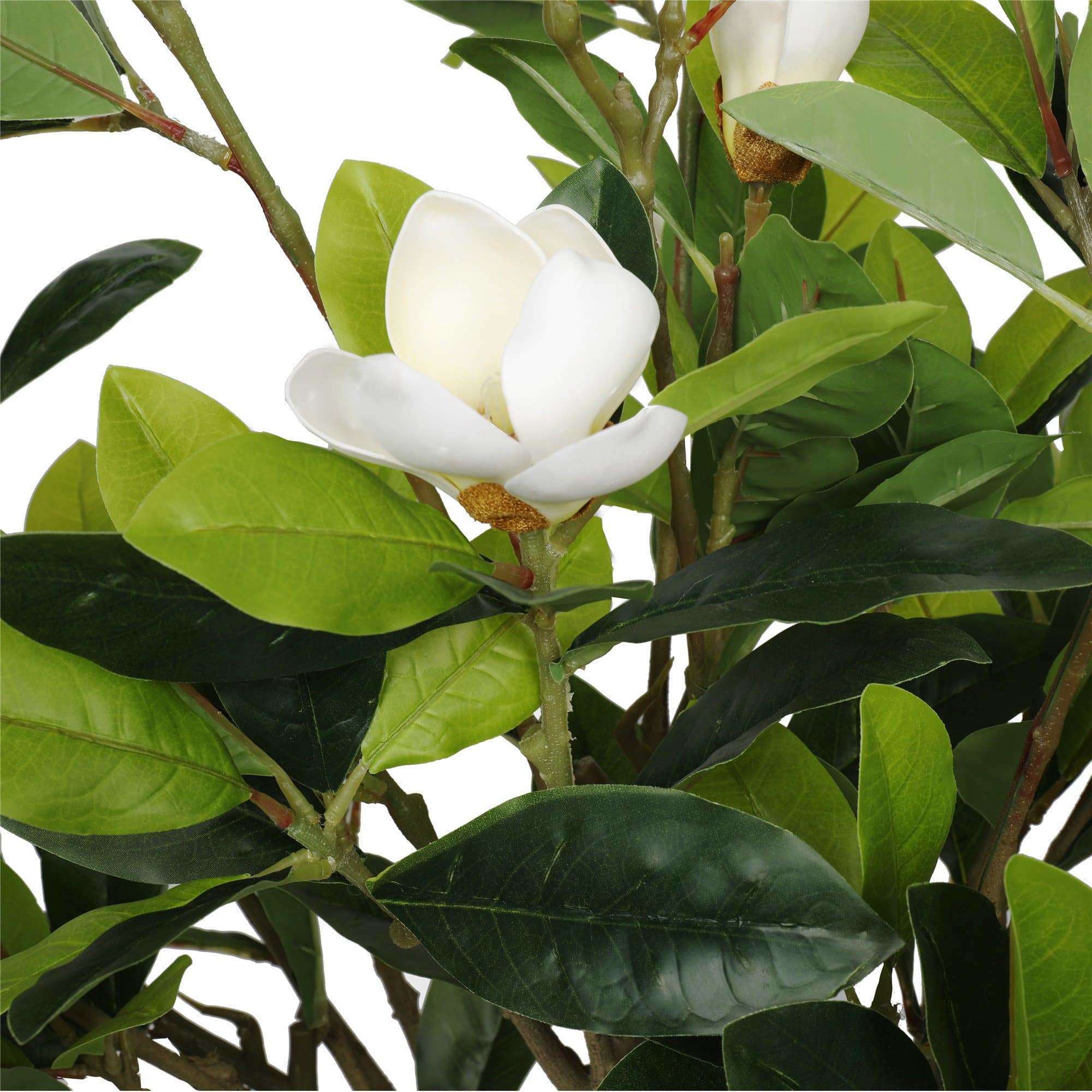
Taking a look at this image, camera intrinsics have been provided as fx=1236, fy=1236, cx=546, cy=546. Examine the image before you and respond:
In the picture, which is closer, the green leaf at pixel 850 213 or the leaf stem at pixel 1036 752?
the leaf stem at pixel 1036 752

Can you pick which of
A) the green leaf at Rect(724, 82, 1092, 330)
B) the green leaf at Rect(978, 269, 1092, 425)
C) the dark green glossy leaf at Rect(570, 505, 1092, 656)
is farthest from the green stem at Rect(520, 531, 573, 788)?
the green leaf at Rect(978, 269, 1092, 425)

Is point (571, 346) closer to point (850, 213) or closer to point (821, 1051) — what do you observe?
point (821, 1051)

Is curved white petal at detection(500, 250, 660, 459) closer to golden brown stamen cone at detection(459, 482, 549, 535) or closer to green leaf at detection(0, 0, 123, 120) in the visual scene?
golden brown stamen cone at detection(459, 482, 549, 535)

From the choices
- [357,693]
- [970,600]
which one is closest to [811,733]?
[970,600]

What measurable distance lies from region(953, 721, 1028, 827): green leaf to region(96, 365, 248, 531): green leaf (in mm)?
265

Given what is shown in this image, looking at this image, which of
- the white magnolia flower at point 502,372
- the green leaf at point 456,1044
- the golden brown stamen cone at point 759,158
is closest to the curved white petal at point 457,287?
the white magnolia flower at point 502,372

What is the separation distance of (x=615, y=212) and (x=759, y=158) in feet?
0.22

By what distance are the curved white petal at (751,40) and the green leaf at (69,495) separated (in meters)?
0.29

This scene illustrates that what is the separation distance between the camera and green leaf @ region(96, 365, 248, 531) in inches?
12.6

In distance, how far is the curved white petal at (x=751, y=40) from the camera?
0.35 meters

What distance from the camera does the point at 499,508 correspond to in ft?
0.91

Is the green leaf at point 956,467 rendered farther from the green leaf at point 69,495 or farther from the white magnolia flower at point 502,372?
the green leaf at point 69,495

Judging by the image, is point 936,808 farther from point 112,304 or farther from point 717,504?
point 112,304

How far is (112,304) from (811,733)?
1.01 feet
